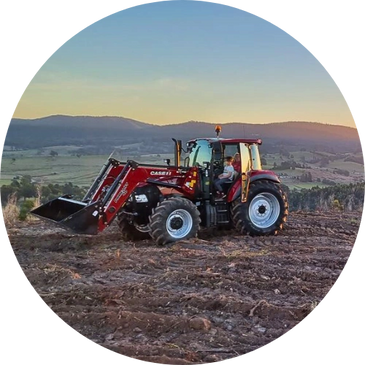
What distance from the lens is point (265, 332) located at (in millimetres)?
2449

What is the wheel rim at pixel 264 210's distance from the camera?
15.2ft

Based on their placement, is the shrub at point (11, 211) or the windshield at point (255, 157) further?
the windshield at point (255, 157)

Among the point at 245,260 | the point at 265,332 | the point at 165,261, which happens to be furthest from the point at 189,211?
the point at 265,332

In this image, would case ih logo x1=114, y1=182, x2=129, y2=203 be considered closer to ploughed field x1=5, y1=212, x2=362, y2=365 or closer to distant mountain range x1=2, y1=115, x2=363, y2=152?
ploughed field x1=5, y1=212, x2=362, y2=365

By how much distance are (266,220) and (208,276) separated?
6.16 feet

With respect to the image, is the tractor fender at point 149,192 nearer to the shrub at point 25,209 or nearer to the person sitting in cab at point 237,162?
the person sitting in cab at point 237,162

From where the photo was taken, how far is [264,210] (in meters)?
5.00

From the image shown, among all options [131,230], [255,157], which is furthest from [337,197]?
[131,230]

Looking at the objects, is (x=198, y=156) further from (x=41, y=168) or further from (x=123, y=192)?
(x=41, y=168)

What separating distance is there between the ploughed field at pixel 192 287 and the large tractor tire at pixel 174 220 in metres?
0.88

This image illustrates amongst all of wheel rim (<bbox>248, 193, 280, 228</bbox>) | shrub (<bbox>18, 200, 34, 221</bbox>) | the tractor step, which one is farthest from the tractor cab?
shrub (<bbox>18, 200, 34, 221</bbox>)

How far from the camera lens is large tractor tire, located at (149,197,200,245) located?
15.5 ft

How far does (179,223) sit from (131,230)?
46 cm

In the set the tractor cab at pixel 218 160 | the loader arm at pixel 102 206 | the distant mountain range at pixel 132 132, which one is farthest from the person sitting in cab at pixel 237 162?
the distant mountain range at pixel 132 132
